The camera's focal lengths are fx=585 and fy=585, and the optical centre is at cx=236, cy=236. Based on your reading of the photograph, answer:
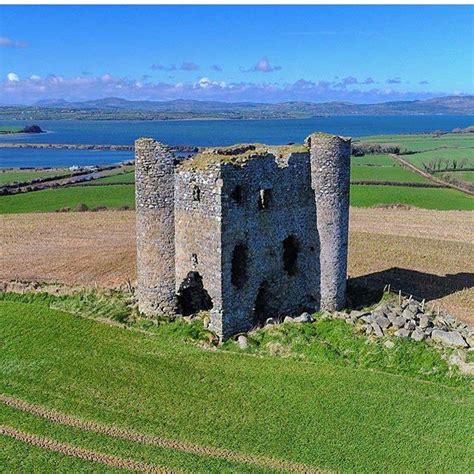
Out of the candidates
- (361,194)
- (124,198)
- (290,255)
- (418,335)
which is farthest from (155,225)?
(361,194)

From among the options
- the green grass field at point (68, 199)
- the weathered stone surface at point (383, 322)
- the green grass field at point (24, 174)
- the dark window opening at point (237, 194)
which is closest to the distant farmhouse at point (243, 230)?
the dark window opening at point (237, 194)

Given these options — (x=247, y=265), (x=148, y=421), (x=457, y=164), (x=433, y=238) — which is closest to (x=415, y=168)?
(x=457, y=164)

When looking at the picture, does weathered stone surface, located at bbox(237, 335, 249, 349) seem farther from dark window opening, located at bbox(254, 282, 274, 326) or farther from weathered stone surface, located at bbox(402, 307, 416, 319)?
weathered stone surface, located at bbox(402, 307, 416, 319)

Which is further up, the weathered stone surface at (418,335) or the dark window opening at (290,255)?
the dark window opening at (290,255)

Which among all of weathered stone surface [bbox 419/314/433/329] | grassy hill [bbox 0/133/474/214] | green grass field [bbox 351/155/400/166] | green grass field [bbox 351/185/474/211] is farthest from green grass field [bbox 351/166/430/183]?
weathered stone surface [bbox 419/314/433/329]

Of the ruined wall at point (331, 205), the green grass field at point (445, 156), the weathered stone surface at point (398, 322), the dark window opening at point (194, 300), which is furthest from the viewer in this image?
the green grass field at point (445, 156)

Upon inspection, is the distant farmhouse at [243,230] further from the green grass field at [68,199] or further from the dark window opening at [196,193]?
the green grass field at [68,199]
